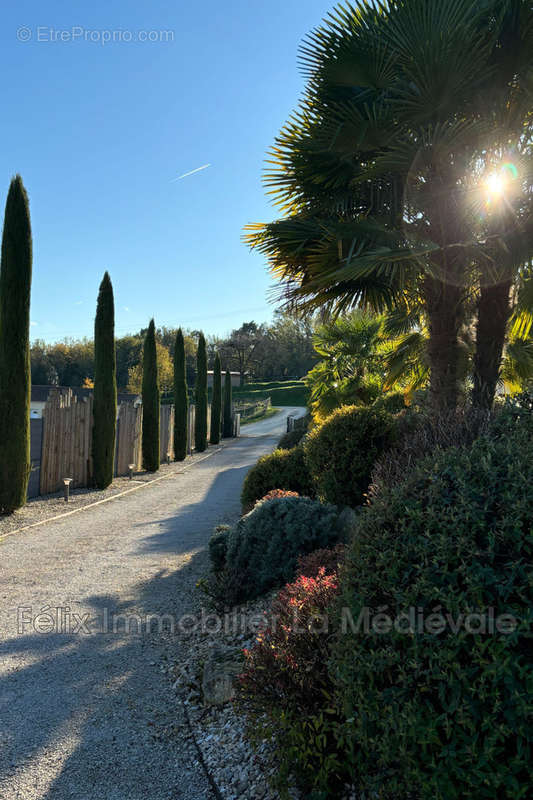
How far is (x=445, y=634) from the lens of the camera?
169 centimetres

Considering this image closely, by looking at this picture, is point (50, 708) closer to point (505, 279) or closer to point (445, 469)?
point (445, 469)

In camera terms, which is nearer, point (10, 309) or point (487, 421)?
point (487, 421)

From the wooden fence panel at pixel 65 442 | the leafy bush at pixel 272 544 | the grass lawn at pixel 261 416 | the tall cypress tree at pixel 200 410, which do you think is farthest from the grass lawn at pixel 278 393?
the leafy bush at pixel 272 544

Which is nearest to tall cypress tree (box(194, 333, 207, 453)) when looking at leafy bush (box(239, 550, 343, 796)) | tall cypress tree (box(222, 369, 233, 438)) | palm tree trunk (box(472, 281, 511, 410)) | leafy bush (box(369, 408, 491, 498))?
tall cypress tree (box(222, 369, 233, 438))

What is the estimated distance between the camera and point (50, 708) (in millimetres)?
3037

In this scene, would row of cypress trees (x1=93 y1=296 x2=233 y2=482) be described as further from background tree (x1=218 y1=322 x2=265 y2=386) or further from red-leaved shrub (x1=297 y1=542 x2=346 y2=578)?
background tree (x1=218 y1=322 x2=265 y2=386)

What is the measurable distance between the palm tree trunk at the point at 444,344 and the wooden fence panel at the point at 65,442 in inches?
315

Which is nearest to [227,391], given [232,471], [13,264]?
[232,471]

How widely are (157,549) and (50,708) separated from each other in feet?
12.3

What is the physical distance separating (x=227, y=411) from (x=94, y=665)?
1166 inches

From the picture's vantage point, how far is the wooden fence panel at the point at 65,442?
10.9 metres

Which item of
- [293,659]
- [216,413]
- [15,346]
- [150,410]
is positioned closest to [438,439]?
[293,659]

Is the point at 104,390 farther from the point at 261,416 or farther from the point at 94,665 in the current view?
the point at 261,416

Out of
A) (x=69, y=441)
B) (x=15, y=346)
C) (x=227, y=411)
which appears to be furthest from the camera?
(x=227, y=411)
